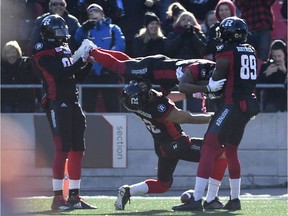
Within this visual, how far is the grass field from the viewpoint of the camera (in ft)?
29.5

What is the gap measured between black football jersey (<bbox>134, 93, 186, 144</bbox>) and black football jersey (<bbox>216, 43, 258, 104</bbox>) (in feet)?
2.38

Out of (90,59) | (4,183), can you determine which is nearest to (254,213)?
(90,59)

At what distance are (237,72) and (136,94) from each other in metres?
1.10

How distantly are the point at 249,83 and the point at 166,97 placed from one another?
108 centimetres

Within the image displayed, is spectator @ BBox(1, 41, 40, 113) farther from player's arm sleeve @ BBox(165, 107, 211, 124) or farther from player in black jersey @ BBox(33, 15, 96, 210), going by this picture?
player's arm sleeve @ BBox(165, 107, 211, 124)

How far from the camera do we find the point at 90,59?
9.84 meters

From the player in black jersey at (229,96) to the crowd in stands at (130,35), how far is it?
138 inches

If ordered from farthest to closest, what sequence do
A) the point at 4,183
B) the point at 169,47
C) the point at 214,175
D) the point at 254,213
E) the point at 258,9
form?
the point at 258,9 → the point at 169,47 → the point at 214,175 → the point at 254,213 → the point at 4,183

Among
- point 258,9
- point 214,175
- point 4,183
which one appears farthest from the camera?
point 258,9

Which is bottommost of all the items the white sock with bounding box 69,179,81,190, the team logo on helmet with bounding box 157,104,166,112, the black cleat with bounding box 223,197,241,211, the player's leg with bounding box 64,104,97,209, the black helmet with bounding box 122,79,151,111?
the black cleat with bounding box 223,197,241,211

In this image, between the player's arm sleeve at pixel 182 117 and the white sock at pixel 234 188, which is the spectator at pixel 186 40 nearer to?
the player's arm sleeve at pixel 182 117

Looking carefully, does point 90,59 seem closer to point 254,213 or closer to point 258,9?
point 254,213

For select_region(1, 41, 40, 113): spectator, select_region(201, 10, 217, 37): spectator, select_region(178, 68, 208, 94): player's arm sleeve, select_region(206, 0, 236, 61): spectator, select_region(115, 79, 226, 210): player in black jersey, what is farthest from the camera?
select_region(201, 10, 217, 37): spectator

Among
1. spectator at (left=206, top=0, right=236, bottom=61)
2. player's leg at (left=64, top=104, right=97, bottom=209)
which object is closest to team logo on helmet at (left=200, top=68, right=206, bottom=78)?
player's leg at (left=64, top=104, right=97, bottom=209)
